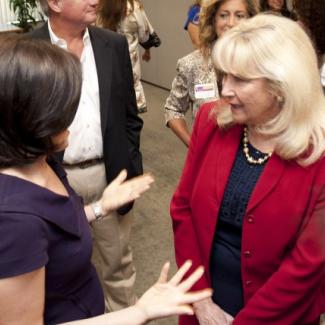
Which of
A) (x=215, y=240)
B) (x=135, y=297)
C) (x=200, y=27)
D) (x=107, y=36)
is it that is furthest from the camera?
(x=135, y=297)

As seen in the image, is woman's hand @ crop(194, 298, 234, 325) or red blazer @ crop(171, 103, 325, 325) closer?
red blazer @ crop(171, 103, 325, 325)

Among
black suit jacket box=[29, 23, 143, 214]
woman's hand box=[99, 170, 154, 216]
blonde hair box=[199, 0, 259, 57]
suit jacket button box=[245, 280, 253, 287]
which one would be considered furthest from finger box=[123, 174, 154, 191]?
blonde hair box=[199, 0, 259, 57]

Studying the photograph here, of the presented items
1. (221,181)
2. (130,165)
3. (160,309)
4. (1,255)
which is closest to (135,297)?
(130,165)

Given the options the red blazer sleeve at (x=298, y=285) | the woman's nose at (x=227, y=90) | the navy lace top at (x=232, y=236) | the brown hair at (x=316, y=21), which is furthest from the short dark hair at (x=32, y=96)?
the brown hair at (x=316, y=21)

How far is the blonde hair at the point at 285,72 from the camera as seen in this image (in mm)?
1427

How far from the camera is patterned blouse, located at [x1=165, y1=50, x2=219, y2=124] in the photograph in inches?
95.5

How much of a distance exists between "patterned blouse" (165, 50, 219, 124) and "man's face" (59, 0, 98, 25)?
1.88 ft

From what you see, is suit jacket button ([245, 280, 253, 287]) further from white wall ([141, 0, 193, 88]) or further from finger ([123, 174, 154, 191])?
white wall ([141, 0, 193, 88])

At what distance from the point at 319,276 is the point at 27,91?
108 cm

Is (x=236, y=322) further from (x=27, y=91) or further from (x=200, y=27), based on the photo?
(x=200, y=27)

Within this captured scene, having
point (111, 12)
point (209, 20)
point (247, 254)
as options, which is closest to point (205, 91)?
point (209, 20)

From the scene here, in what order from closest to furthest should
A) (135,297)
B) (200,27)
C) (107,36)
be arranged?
(107,36) → (200,27) → (135,297)

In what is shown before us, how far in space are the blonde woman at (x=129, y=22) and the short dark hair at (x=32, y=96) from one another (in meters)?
2.62

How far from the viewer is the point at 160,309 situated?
1.15 meters
